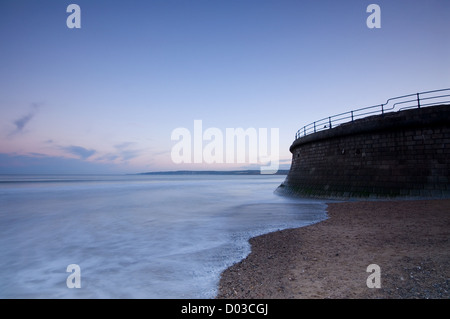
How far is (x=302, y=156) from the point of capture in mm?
19984

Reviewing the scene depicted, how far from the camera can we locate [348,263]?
15.2 feet

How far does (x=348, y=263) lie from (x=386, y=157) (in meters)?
10.4

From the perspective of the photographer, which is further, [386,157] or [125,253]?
[386,157]

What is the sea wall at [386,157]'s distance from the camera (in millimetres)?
11250

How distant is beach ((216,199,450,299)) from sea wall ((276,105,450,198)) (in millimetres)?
4384

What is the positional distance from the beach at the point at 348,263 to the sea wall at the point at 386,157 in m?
4.38

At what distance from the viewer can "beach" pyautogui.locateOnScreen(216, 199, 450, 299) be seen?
358 cm
